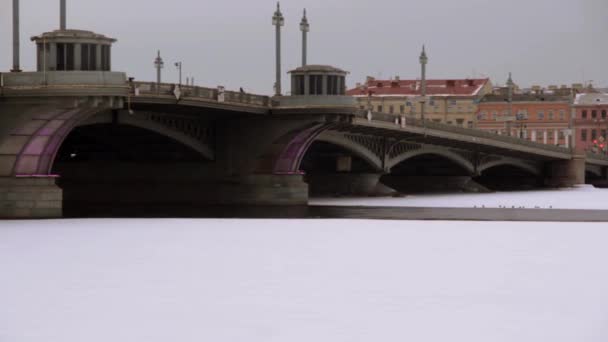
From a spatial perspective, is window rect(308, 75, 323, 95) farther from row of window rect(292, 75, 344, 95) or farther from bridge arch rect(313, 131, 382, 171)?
bridge arch rect(313, 131, 382, 171)

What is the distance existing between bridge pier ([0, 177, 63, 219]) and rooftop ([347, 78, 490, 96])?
114410 mm

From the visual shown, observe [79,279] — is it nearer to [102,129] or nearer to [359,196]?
[102,129]

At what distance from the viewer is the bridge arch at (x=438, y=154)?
77688 millimetres

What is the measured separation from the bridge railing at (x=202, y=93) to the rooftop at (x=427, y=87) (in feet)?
326

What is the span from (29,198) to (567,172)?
73557 mm

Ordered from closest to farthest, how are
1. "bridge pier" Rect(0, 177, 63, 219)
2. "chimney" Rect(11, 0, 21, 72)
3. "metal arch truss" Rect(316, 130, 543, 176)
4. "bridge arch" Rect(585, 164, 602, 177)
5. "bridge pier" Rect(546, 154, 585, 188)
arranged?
"bridge pier" Rect(0, 177, 63, 219), "chimney" Rect(11, 0, 21, 72), "metal arch truss" Rect(316, 130, 543, 176), "bridge pier" Rect(546, 154, 585, 188), "bridge arch" Rect(585, 164, 602, 177)

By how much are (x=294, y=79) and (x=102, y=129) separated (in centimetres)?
1069

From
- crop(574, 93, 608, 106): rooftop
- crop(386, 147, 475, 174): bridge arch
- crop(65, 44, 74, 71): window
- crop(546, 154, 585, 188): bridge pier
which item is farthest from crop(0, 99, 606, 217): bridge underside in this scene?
crop(574, 93, 608, 106): rooftop

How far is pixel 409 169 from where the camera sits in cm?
9688

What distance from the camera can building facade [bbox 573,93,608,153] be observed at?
534 ft

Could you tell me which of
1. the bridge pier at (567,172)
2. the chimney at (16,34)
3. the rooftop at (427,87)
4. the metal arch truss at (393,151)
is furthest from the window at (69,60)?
the rooftop at (427,87)

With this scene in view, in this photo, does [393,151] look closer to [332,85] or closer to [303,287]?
[332,85]

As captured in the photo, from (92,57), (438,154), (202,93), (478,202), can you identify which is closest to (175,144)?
(202,93)

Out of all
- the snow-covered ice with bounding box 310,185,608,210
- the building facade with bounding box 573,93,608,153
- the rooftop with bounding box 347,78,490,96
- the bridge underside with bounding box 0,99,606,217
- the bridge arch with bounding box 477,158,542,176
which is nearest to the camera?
the bridge underside with bounding box 0,99,606,217
